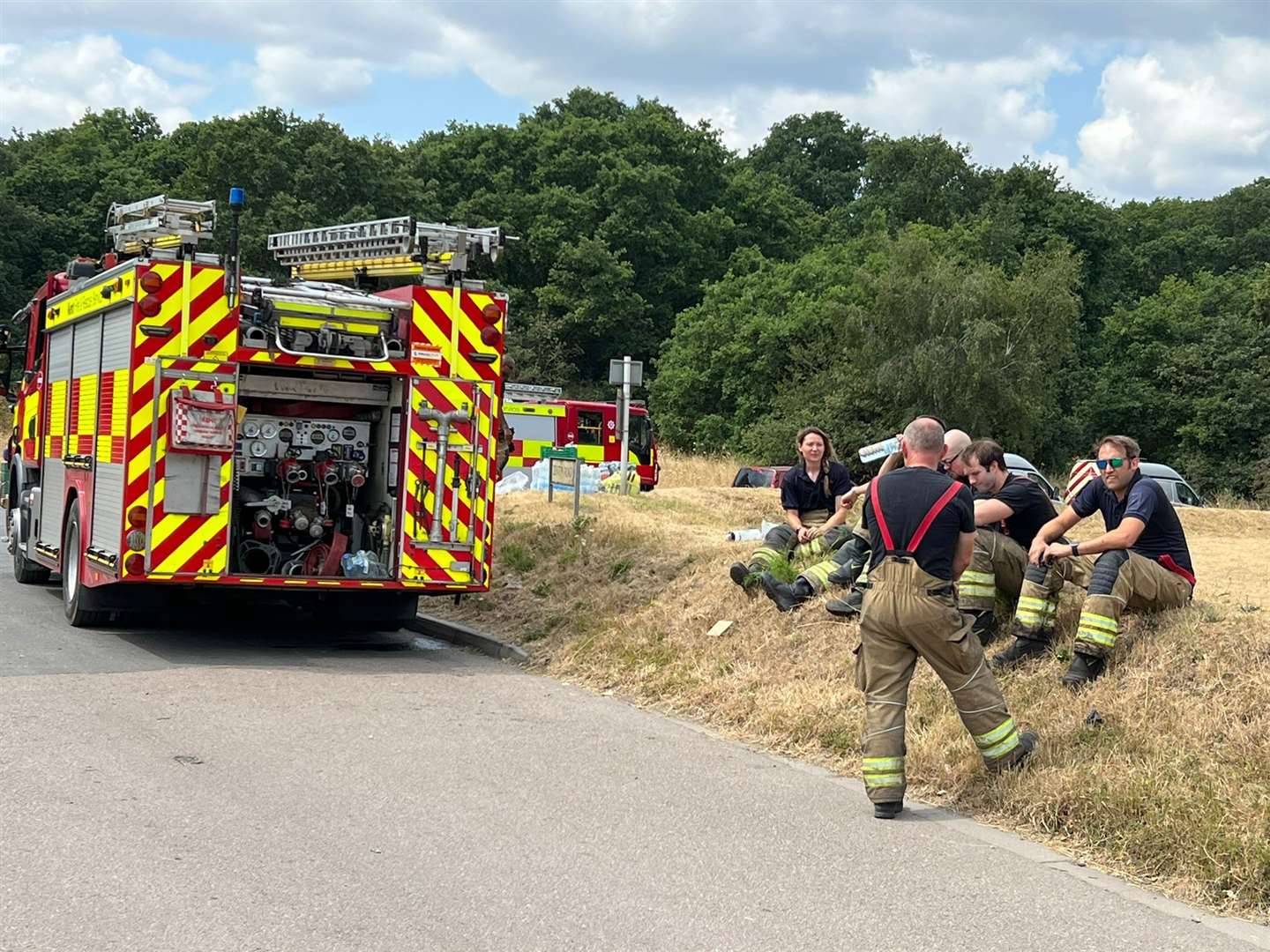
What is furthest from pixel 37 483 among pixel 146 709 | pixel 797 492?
pixel 797 492

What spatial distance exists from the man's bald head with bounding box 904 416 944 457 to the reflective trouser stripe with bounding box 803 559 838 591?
3336 millimetres

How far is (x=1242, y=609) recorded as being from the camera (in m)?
8.60

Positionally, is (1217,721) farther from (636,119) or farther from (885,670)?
(636,119)

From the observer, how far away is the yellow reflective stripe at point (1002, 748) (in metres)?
7.31

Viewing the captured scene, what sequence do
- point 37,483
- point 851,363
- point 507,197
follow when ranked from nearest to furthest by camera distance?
1. point 37,483
2. point 851,363
3. point 507,197

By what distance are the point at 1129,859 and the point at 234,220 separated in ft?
24.7

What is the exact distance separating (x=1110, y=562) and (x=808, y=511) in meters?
3.77

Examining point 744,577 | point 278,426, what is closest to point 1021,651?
point 744,577

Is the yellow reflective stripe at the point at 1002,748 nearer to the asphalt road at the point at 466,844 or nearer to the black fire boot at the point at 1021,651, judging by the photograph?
the asphalt road at the point at 466,844

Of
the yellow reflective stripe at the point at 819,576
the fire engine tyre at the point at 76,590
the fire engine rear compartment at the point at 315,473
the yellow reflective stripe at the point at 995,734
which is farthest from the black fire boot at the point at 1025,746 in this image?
the fire engine tyre at the point at 76,590

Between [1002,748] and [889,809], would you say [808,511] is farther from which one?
[889,809]

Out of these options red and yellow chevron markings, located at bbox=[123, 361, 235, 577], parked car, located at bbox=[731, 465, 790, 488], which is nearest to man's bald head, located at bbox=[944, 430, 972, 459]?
red and yellow chevron markings, located at bbox=[123, 361, 235, 577]

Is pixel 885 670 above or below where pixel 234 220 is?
below

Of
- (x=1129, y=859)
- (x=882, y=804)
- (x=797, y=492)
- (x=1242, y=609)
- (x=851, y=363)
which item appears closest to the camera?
(x=1129, y=859)
